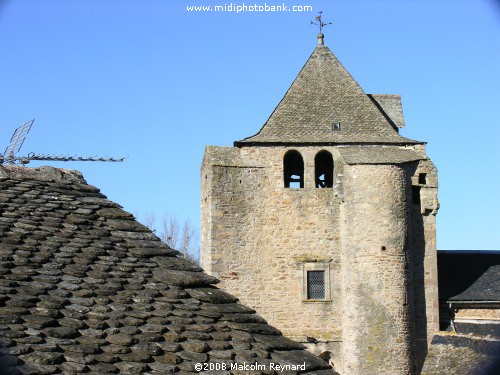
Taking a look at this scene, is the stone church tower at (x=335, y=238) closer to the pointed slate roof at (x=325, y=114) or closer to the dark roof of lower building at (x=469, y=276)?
the pointed slate roof at (x=325, y=114)

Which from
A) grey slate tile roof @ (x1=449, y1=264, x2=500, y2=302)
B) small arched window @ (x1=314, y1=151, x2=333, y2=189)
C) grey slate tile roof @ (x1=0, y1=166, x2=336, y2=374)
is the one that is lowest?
grey slate tile roof @ (x1=0, y1=166, x2=336, y2=374)

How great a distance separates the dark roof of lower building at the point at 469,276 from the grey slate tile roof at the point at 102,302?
66.4 ft

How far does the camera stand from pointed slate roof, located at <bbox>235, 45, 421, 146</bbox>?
26.1 metres

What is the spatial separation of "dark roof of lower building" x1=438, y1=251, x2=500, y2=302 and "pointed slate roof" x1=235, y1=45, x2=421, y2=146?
15.6 ft

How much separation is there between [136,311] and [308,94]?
21070 millimetres

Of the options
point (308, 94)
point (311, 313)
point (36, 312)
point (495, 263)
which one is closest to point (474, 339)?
point (311, 313)

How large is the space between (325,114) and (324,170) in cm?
191

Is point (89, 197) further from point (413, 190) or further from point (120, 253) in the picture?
point (413, 190)

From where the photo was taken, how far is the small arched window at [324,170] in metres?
27.3

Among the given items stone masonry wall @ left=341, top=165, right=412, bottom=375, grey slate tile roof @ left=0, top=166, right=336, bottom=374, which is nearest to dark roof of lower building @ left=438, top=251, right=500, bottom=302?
stone masonry wall @ left=341, top=165, right=412, bottom=375

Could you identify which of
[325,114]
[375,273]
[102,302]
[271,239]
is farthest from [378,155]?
[102,302]

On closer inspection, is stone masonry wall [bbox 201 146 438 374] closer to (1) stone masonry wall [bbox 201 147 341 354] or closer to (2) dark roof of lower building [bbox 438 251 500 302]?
(1) stone masonry wall [bbox 201 147 341 354]

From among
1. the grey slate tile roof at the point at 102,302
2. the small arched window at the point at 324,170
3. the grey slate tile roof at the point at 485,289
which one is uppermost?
the small arched window at the point at 324,170

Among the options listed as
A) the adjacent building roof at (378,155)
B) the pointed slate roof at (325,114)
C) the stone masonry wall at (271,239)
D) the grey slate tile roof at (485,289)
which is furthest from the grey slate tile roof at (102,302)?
the grey slate tile roof at (485,289)
